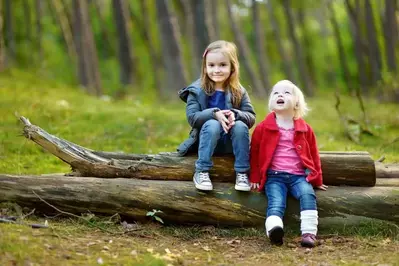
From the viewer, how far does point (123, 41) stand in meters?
18.6

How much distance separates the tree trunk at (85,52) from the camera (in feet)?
57.6

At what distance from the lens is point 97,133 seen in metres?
10.6

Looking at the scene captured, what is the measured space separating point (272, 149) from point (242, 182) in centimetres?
46

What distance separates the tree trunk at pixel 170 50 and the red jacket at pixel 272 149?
33.5 feet

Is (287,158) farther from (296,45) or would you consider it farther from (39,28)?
(296,45)

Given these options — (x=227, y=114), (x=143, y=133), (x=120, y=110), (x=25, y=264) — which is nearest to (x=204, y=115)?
(x=227, y=114)

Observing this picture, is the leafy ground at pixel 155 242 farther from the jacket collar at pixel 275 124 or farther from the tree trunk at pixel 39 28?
the tree trunk at pixel 39 28

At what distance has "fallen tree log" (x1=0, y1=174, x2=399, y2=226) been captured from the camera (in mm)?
5965

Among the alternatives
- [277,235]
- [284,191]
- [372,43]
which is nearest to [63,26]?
[372,43]

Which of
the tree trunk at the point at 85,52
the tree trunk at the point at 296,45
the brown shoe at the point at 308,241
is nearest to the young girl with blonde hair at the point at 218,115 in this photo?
the brown shoe at the point at 308,241

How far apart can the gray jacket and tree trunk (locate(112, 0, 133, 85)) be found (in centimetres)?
1247

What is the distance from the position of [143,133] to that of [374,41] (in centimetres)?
1265

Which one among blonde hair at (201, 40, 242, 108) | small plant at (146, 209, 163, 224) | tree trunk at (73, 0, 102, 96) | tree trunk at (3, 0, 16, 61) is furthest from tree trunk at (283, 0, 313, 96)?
small plant at (146, 209, 163, 224)

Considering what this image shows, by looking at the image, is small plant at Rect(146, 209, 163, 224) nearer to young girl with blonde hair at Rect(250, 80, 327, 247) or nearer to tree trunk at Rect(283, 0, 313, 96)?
young girl with blonde hair at Rect(250, 80, 327, 247)
